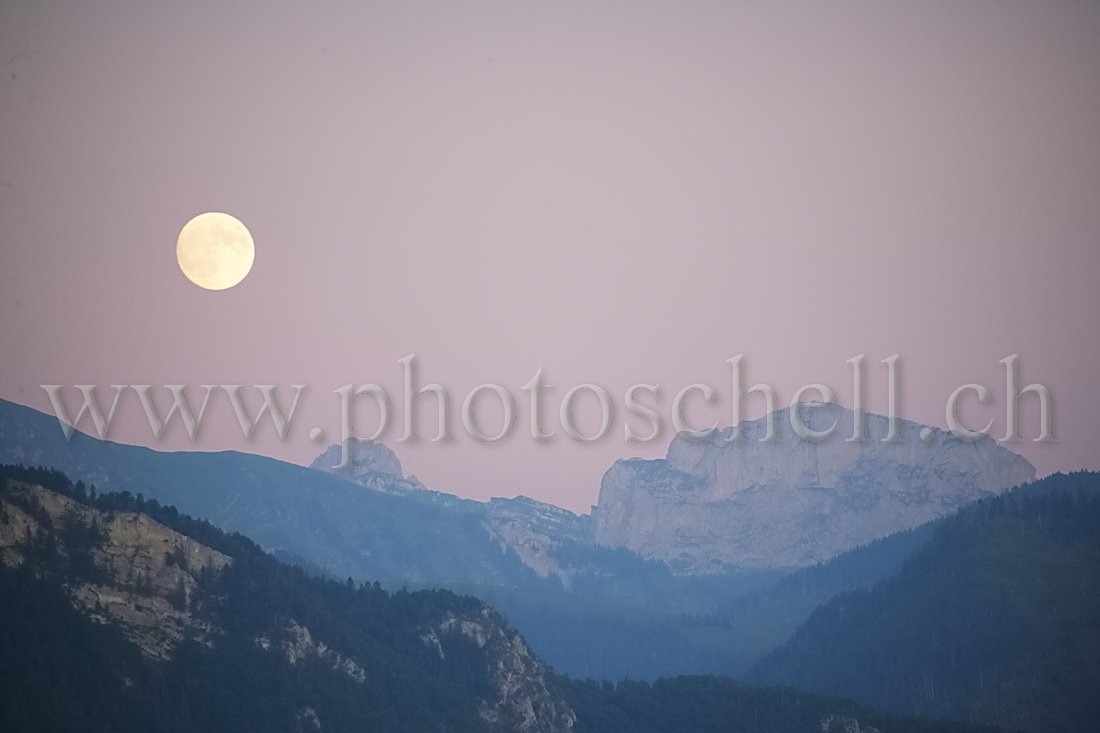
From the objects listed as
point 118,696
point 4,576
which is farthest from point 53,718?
point 4,576

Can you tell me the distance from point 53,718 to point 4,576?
2898 cm

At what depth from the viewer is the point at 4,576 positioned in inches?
7844

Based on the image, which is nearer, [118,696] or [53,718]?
[53,718]

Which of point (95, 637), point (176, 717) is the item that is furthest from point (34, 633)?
point (176, 717)

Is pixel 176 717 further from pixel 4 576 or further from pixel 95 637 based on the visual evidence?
pixel 4 576

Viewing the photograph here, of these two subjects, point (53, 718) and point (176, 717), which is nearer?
point (53, 718)

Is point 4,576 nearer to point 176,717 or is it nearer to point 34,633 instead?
point 34,633

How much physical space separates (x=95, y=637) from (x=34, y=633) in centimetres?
951

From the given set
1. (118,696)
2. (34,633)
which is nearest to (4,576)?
(34,633)

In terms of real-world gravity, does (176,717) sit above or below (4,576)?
below

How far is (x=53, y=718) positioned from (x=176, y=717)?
21.8 meters

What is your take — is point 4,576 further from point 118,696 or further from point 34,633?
point 118,696

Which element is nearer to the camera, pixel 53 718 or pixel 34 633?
pixel 53 718

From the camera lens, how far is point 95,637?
199 meters
